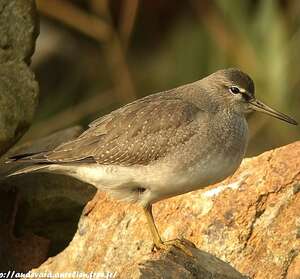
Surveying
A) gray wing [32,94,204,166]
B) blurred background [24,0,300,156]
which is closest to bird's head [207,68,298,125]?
gray wing [32,94,204,166]

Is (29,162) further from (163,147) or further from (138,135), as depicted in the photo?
(163,147)

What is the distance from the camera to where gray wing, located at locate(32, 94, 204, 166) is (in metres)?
10.4

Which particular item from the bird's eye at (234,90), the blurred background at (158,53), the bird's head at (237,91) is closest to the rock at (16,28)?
the bird's head at (237,91)

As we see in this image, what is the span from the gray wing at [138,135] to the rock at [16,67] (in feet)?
2.22

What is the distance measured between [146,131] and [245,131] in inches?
46.0

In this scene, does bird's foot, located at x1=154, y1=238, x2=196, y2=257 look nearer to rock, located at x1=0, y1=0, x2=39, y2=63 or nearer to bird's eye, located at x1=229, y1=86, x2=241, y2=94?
bird's eye, located at x1=229, y1=86, x2=241, y2=94

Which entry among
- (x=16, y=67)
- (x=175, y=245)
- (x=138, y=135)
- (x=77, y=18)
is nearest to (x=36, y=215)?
(x=16, y=67)

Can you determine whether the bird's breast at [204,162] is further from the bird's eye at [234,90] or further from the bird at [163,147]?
the bird's eye at [234,90]

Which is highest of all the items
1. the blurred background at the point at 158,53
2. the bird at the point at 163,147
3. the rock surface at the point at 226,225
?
the bird at the point at 163,147

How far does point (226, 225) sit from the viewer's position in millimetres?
10727

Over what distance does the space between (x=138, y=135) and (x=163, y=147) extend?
0.37 meters

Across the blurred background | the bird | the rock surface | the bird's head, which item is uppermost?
the bird's head

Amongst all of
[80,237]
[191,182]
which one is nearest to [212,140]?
[191,182]

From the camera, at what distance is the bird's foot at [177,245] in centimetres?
1014
